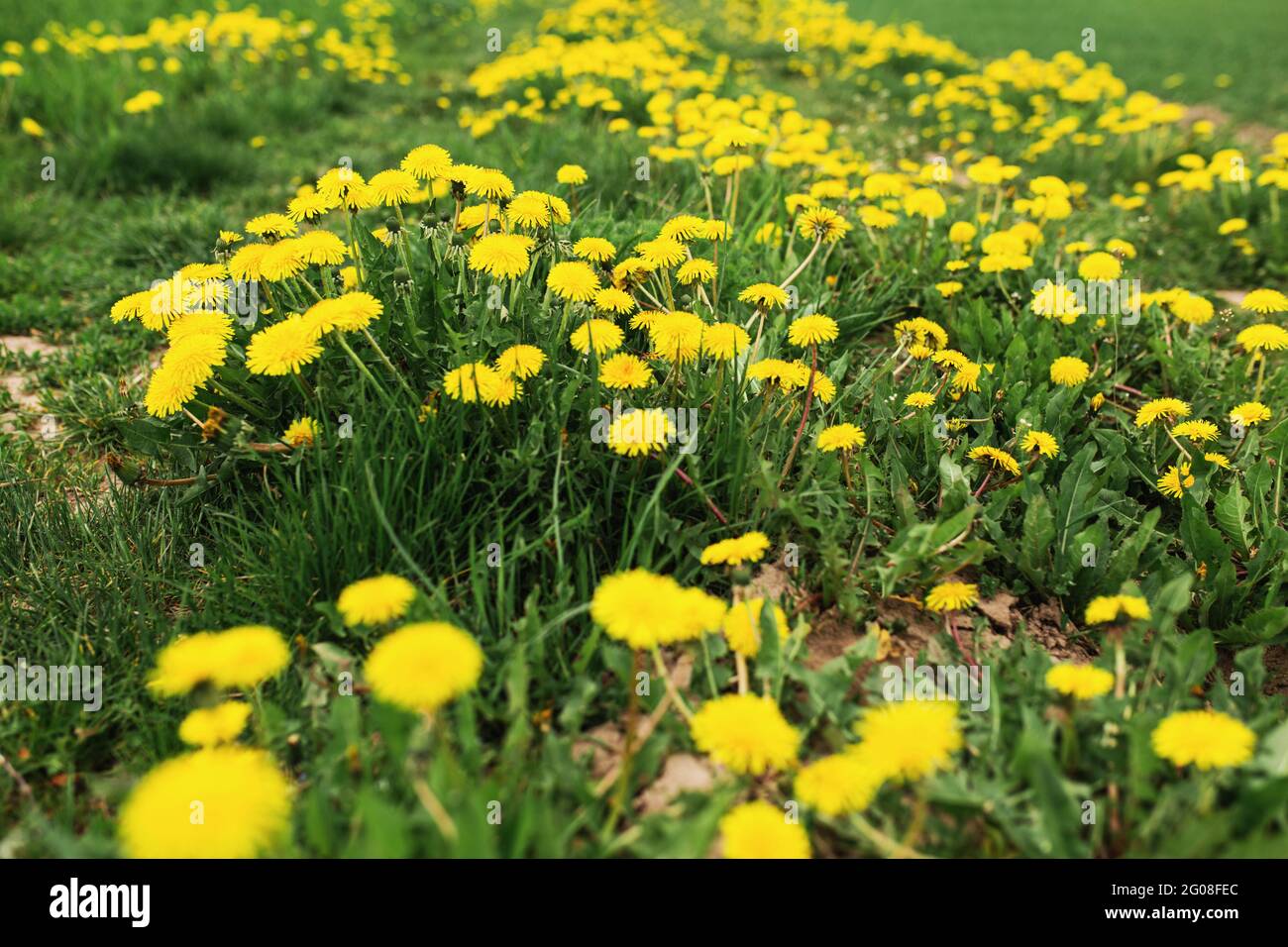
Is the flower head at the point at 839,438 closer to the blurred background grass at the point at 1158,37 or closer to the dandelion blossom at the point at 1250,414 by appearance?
the dandelion blossom at the point at 1250,414

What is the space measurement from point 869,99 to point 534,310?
703 centimetres

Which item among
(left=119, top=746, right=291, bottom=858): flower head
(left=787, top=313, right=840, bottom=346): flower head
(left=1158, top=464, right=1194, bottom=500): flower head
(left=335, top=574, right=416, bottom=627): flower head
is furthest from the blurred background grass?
(left=119, top=746, right=291, bottom=858): flower head

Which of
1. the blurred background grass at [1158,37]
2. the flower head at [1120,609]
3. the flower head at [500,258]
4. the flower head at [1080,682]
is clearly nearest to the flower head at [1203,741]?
the flower head at [1080,682]

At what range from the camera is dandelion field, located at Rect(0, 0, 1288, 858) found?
1.42m

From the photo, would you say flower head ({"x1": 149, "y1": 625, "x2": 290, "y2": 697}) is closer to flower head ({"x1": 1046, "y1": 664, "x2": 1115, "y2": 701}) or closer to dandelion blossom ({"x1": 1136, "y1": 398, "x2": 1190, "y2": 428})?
flower head ({"x1": 1046, "y1": 664, "x2": 1115, "y2": 701})

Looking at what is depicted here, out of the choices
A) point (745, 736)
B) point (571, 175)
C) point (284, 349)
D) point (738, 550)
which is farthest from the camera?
point (571, 175)

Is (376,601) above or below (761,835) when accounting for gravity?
above

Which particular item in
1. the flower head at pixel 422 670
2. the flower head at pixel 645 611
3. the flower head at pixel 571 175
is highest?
the flower head at pixel 571 175

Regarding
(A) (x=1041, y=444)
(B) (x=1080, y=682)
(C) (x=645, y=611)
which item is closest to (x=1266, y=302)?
(A) (x=1041, y=444)

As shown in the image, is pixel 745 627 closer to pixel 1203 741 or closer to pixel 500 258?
pixel 1203 741

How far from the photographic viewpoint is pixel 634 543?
6.43ft

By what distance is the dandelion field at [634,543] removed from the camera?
1419 millimetres

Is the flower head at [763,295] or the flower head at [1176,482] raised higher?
the flower head at [763,295]

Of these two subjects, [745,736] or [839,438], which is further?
[839,438]
